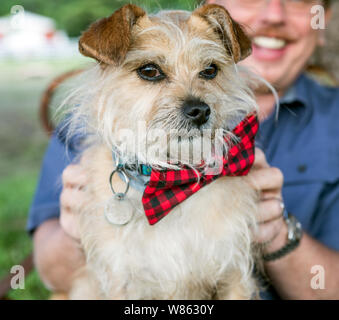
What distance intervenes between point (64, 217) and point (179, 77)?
0.97m

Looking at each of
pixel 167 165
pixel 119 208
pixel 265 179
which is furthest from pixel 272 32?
pixel 119 208

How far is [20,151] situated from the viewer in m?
7.42

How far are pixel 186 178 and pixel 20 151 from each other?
20.9 ft

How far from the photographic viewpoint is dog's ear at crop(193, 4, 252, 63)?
5.44 ft

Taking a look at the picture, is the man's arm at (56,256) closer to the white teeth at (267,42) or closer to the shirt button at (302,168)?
the shirt button at (302,168)

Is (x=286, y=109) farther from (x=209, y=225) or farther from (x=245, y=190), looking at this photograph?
(x=209, y=225)

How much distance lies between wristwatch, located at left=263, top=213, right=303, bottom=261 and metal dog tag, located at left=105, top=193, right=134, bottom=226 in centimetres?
84

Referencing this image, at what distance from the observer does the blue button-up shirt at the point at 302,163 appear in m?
2.40

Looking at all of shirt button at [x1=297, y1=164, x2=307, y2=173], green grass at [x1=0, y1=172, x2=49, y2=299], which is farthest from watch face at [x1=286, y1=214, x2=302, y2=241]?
green grass at [x1=0, y1=172, x2=49, y2=299]

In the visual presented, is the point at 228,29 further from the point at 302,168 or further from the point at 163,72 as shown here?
the point at 302,168

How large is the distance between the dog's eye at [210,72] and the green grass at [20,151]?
657 mm

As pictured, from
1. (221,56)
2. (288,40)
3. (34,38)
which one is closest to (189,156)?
(221,56)

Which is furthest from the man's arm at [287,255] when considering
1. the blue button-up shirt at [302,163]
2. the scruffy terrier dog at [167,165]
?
the blue button-up shirt at [302,163]

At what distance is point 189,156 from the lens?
5.72ft
